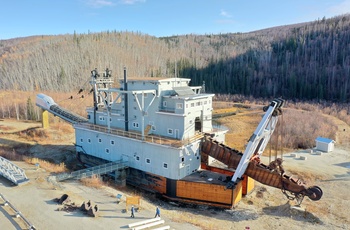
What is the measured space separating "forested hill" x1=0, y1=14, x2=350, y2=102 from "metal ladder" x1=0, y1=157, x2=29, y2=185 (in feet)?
203

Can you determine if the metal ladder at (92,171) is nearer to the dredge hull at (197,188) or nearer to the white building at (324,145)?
the dredge hull at (197,188)

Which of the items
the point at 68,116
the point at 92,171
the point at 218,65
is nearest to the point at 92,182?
the point at 92,171

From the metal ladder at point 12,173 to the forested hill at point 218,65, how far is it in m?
61.8

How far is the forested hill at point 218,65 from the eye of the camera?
89688 mm

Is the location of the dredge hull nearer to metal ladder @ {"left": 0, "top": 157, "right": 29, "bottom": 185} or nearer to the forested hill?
metal ladder @ {"left": 0, "top": 157, "right": 29, "bottom": 185}

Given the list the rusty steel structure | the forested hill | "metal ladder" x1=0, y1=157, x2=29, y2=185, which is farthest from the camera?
the forested hill

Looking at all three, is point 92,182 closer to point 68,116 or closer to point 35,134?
point 68,116

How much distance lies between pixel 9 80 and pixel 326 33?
11917cm

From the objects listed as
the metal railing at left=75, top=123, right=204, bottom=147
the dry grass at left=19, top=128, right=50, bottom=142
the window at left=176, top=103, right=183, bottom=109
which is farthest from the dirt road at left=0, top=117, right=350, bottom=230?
the dry grass at left=19, top=128, right=50, bottom=142

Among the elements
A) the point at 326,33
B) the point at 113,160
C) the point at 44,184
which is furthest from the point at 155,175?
the point at 326,33

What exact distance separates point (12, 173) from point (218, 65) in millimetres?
101042

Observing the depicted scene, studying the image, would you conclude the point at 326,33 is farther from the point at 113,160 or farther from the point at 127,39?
the point at 113,160

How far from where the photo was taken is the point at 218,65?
115188mm

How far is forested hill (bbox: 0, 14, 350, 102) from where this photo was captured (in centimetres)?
8969
